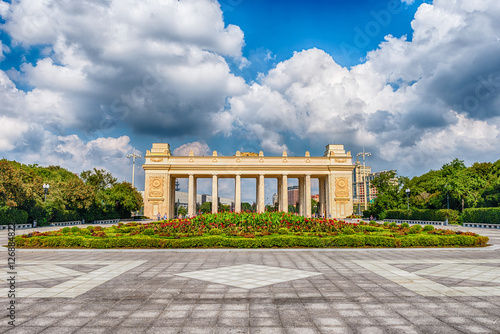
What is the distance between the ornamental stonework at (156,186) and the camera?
62000 mm

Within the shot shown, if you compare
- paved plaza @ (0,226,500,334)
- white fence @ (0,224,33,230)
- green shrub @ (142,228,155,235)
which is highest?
green shrub @ (142,228,155,235)

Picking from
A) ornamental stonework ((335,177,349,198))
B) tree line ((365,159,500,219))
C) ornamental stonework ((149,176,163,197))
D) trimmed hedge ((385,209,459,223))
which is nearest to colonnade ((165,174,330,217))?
ornamental stonework ((149,176,163,197))

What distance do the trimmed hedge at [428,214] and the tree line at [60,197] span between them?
43.4 m

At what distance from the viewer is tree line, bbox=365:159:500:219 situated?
45.5 meters

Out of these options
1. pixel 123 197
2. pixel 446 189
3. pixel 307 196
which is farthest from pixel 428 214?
pixel 123 197

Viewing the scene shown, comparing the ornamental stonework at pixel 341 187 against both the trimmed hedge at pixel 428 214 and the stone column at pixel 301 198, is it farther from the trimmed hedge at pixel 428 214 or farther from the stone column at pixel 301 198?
the trimmed hedge at pixel 428 214

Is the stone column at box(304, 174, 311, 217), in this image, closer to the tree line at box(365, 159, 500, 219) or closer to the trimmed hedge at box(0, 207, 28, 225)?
the tree line at box(365, 159, 500, 219)

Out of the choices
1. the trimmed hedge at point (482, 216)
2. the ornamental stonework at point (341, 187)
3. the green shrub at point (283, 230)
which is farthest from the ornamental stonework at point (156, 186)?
the trimmed hedge at point (482, 216)

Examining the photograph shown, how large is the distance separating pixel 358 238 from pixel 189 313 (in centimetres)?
1253

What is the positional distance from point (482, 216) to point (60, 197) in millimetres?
48954

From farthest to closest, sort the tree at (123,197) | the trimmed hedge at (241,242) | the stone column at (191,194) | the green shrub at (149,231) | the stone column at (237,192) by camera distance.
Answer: the stone column at (237,192)
the stone column at (191,194)
the tree at (123,197)
the green shrub at (149,231)
the trimmed hedge at (241,242)

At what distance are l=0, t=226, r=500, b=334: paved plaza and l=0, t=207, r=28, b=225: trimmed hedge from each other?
84.3 feet

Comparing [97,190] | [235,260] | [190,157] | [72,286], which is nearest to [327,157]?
[190,157]

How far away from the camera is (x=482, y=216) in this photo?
38.0 m
